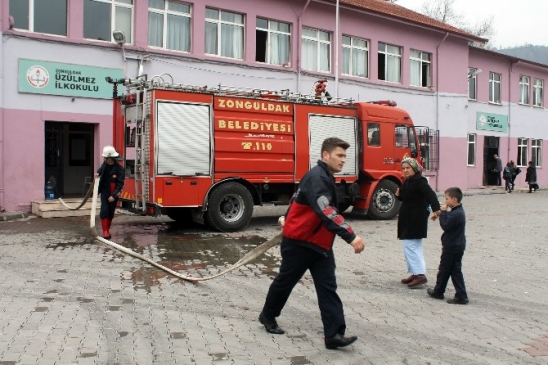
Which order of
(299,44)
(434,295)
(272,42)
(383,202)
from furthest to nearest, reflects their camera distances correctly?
(299,44) → (272,42) → (383,202) → (434,295)

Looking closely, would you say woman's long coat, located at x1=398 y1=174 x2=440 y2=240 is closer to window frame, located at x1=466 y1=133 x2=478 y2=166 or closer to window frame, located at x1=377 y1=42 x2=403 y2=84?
window frame, located at x1=377 y1=42 x2=403 y2=84

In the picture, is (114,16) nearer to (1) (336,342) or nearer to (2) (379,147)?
(2) (379,147)

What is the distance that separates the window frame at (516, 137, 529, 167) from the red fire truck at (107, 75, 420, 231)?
811 inches

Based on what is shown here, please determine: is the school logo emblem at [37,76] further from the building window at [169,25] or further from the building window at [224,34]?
the building window at [224,34]

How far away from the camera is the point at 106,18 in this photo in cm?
1683

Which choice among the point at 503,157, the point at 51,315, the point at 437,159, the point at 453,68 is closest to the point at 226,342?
the point at 51,315

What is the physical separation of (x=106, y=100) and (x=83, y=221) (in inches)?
162

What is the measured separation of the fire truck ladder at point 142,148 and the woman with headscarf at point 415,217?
5.75 meters

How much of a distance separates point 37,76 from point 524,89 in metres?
27.0

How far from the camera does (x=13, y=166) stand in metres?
15.3

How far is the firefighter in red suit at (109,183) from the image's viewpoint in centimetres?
1084

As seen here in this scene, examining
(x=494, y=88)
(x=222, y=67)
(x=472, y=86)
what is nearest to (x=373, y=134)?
(x=222, y=67)

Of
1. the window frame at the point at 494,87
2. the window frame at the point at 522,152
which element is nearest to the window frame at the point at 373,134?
the window frame at the point at 494,87

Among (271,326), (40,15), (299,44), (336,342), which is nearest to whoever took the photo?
(336,342)
